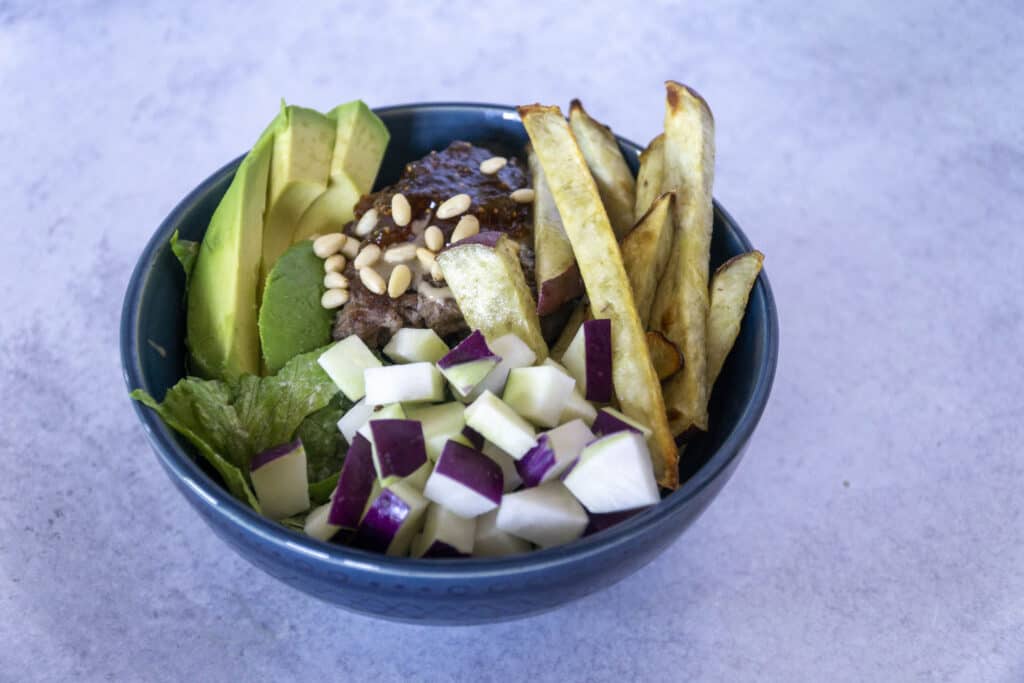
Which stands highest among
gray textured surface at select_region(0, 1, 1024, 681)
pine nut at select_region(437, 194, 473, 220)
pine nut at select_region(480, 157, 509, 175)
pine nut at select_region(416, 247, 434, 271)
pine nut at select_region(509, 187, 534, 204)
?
pine nut at select_region(480, 157, 509, 175)

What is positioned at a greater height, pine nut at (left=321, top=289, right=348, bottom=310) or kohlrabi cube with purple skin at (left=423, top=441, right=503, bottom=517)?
pine nut at (left=321, top=289, right=348, bottom=310)

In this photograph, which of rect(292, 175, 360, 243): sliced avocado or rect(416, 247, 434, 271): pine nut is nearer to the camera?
rect(416, 247, 434, 271): pine nut

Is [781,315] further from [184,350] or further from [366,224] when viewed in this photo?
[184,350]

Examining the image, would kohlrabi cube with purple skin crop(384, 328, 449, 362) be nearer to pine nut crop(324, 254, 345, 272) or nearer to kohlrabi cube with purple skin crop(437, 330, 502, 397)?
kohlrabi cube with purple skin crop(437, 330, 502, 397)

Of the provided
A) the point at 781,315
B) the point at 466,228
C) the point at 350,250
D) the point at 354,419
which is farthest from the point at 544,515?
the point at 781,315

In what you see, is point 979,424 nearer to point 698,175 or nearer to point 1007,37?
point 698,175

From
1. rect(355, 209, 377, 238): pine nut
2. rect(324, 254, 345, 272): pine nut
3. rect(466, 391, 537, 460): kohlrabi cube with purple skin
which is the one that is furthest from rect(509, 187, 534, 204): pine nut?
rect(466, 391, 537, 460): kohlrabi cube with purple skin
